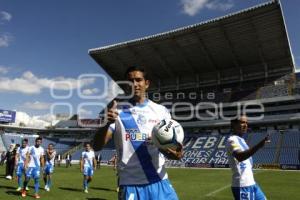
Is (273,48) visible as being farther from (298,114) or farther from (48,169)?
(48,169)

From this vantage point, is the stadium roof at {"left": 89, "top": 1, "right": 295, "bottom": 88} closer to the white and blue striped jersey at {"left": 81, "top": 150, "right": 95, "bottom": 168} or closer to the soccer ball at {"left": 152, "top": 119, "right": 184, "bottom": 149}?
the white and blue striped jersey at {"left": 81, "top": 150, "right": 95, "bottom": 168}

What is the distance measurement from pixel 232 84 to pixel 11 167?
1868 inches

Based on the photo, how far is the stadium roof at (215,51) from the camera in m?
47.8

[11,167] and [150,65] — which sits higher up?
[150,65]

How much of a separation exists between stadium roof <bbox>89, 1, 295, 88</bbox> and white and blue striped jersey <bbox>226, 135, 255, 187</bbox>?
136 feet

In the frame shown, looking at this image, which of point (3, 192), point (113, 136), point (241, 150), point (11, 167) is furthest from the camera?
point (11, 167)

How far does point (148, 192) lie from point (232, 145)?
9.04ft

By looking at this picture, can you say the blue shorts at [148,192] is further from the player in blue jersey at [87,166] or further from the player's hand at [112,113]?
the player in blue jersey at [87,166]

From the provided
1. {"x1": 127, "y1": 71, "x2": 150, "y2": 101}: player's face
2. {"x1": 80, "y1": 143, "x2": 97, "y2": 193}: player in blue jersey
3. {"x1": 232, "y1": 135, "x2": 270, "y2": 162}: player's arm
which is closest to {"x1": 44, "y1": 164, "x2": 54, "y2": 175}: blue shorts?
{"x1": 80, "y1": 143, "x2": 97, "y2": 193}: player in blue jersey

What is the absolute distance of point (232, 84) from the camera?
6475 centimetres

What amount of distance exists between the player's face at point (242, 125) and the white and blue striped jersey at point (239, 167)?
0.13m

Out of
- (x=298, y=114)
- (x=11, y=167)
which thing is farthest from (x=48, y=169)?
(x=298, y=114)

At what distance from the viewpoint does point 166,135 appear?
3.96 meters

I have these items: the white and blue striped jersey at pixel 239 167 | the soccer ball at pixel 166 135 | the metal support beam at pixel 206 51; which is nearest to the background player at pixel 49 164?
the white and blue striped jersey at pixel 239 167
